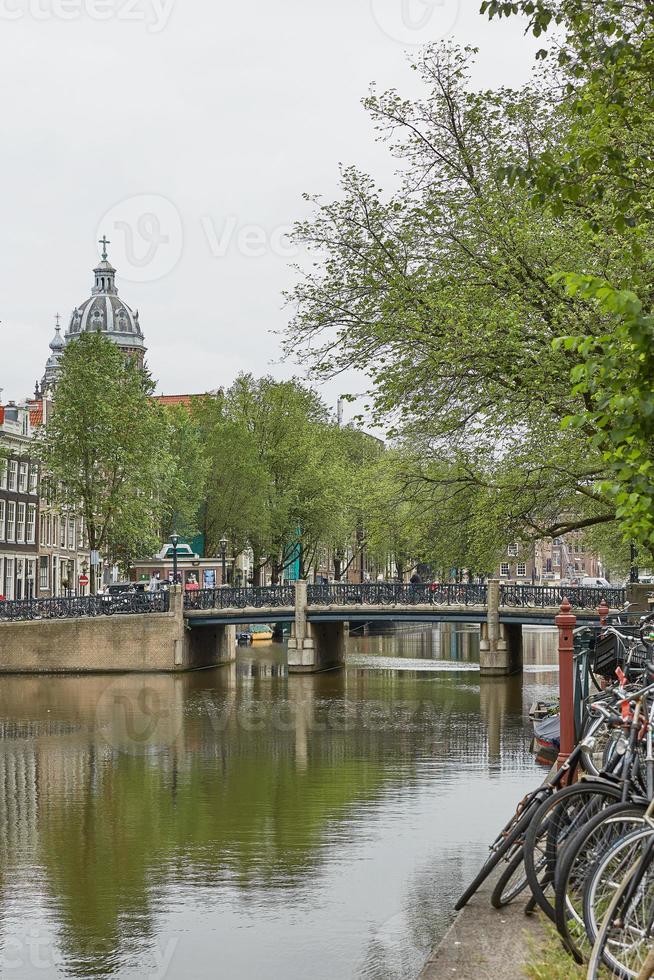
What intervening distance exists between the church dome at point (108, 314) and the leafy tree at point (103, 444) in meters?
85.1

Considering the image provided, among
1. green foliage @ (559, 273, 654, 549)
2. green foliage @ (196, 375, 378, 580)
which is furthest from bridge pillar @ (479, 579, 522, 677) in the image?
green foliage @ (559, 273, 654, 549)

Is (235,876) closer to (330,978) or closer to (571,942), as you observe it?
(330,978)

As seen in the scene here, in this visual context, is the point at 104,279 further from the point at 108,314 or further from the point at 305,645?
→ the point at 305,645

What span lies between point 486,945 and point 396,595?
4530 centimetres

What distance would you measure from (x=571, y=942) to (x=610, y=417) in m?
3.33

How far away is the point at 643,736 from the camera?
328 inches

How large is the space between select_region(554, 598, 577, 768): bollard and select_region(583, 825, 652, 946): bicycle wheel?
449cm

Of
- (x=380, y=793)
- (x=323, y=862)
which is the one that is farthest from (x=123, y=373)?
(x=323, y=862)

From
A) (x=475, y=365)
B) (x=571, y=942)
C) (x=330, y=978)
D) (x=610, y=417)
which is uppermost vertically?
A: (x=475, y=365)

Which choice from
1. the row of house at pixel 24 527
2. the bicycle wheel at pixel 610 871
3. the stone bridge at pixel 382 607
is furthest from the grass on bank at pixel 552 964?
the row of house at pixel 24 527

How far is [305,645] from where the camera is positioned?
174 feet

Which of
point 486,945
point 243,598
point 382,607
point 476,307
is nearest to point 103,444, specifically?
point 243,598

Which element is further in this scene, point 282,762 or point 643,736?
point 282,762

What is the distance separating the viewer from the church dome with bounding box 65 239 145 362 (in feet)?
465
